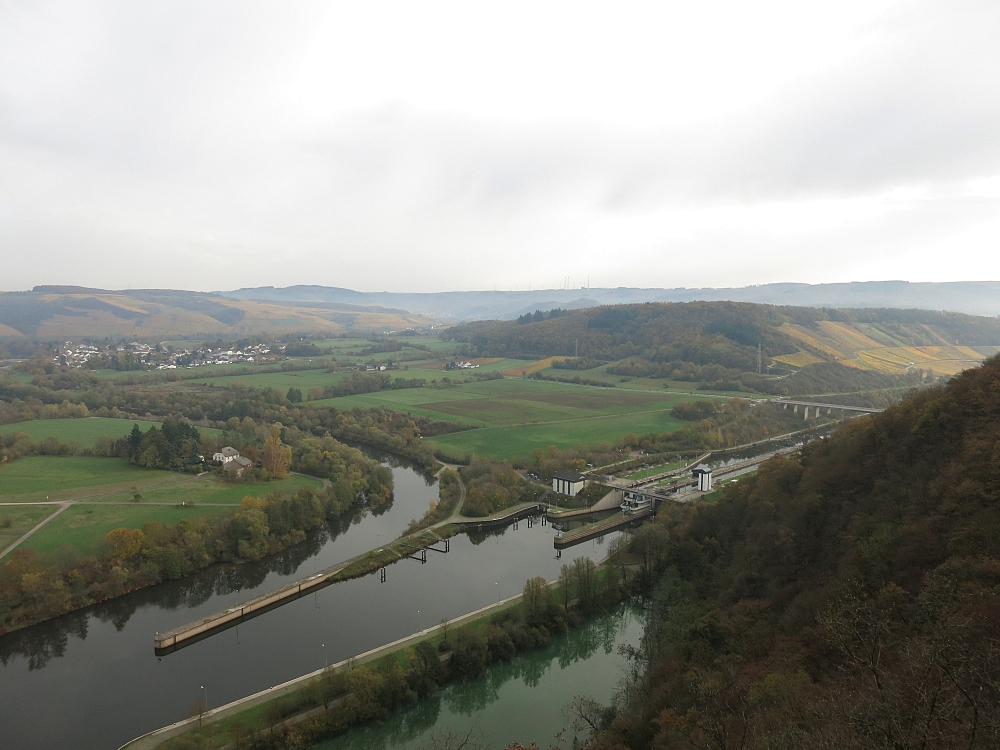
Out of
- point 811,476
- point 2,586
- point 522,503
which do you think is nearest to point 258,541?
point 2,586

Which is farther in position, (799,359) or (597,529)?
(799,359)

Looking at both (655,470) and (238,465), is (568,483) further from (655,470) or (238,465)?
(238,465)

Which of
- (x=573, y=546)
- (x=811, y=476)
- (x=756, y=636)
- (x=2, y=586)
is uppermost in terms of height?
(x=811, y=476)

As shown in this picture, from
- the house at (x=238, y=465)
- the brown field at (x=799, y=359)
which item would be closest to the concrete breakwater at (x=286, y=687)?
the house at (x=238, y=465)

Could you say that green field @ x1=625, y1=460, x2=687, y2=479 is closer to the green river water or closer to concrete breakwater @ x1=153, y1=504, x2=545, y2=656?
concrete breakwater @ x1=153, y1=504, x2=545, y2=656

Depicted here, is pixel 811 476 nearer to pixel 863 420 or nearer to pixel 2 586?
pixel 863 420

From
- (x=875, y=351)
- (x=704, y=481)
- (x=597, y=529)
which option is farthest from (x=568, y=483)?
(x=875, y=351)
